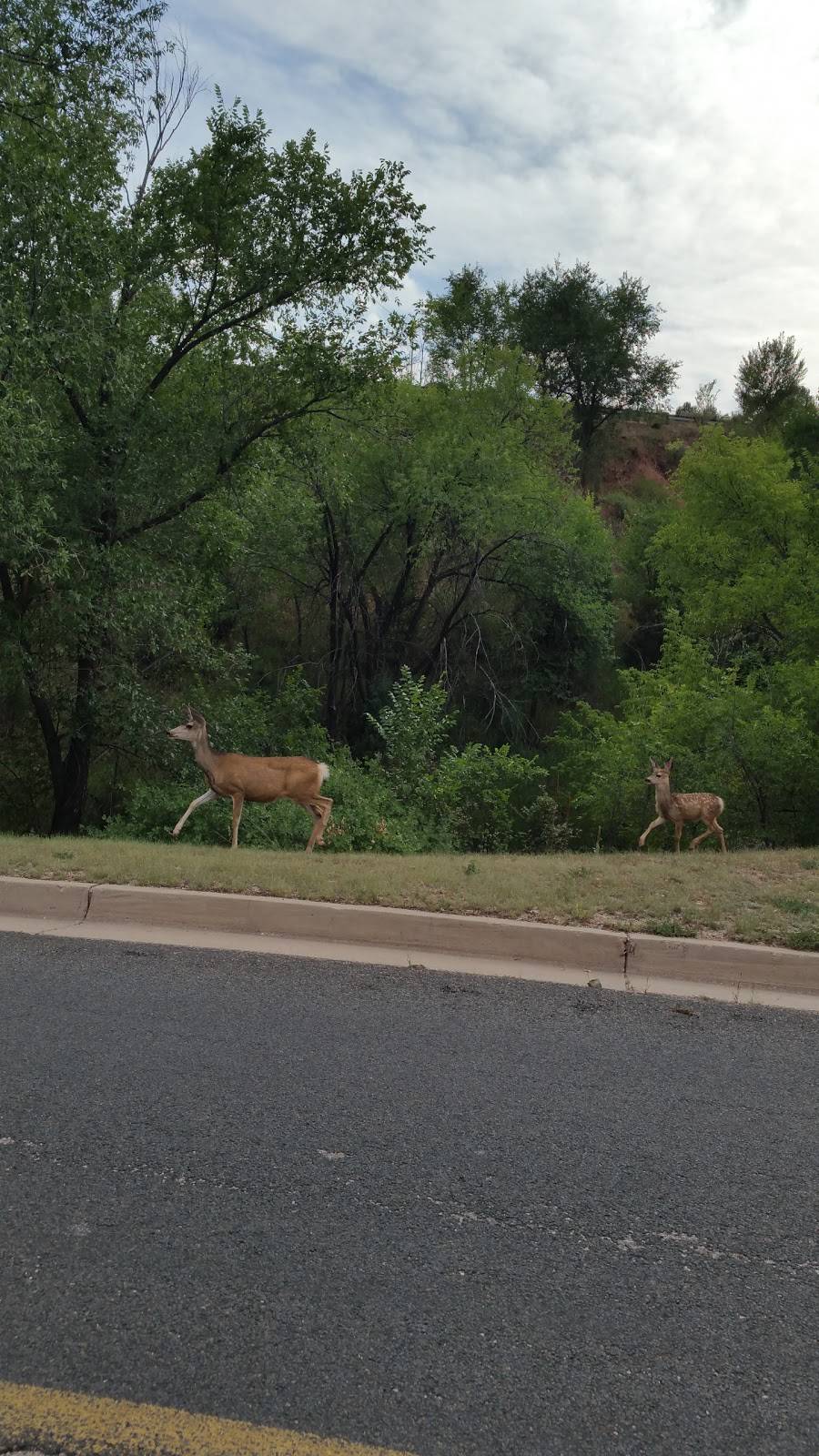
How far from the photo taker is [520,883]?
8000 mm

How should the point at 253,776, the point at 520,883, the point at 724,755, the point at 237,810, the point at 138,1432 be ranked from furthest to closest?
the point at 724,755 → the point at 253,776 → the point at 237,810 → the point at 520,883 → the point at 138,1432

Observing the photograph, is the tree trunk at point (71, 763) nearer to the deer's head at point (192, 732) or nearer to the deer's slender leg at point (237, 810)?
the deer's head at point (192, 732)

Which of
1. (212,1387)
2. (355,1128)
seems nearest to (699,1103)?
(355,1128)

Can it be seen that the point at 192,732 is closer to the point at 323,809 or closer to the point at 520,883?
the point at 323,809

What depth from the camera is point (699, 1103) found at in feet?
14.5

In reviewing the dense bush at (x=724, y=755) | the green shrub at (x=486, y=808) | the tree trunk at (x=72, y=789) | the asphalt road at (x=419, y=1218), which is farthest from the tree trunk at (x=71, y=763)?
the asphalt road at (x=419, y=1218)

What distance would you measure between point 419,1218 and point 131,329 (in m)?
15.6

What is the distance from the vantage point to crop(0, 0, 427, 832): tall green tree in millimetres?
14328

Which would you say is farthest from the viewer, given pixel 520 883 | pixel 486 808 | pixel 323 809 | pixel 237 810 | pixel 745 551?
pixel 745 551

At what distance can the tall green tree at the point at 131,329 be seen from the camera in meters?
14.3

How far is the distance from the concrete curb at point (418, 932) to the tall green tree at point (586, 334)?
160 feet

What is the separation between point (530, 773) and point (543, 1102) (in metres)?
15.3

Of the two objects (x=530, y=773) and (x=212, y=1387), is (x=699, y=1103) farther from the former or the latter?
(x=530, y=773)

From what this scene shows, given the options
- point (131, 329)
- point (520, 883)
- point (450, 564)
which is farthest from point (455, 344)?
point (520, 883)
